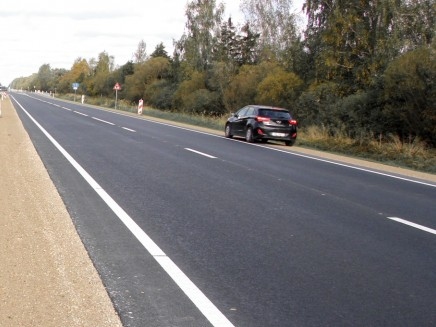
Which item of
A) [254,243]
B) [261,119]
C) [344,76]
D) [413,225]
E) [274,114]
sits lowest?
[254,243]

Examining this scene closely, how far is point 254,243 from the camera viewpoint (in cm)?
725

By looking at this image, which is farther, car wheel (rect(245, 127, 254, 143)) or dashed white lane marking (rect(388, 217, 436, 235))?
car wheel (rect(245, 127, 254, 143))

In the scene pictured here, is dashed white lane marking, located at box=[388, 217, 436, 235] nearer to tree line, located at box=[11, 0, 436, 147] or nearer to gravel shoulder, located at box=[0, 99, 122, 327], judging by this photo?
gravel shoulder, located at box=[0, 99, 122, 327]

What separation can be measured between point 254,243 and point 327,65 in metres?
24.0

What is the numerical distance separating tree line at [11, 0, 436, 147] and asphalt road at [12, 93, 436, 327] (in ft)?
32.1

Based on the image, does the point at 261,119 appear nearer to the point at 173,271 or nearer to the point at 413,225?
the point at 413,225

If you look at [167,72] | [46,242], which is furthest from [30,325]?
[167,72]

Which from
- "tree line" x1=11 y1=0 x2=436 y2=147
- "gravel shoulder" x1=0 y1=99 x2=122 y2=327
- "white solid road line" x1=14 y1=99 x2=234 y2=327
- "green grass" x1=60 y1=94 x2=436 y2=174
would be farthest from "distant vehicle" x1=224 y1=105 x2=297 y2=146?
"gravel shoulder" x1=0 y1=99 x2=122 y2=327

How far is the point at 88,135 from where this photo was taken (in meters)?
23.4

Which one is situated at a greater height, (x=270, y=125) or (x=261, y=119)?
(x=261, y=119)

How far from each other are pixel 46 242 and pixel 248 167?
342 inches

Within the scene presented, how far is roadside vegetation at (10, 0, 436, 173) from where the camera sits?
22.3 metres

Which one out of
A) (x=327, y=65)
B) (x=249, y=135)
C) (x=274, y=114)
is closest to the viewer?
(x=274, y=114)

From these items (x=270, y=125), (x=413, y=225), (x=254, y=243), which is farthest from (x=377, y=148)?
(x=254, y=243)
